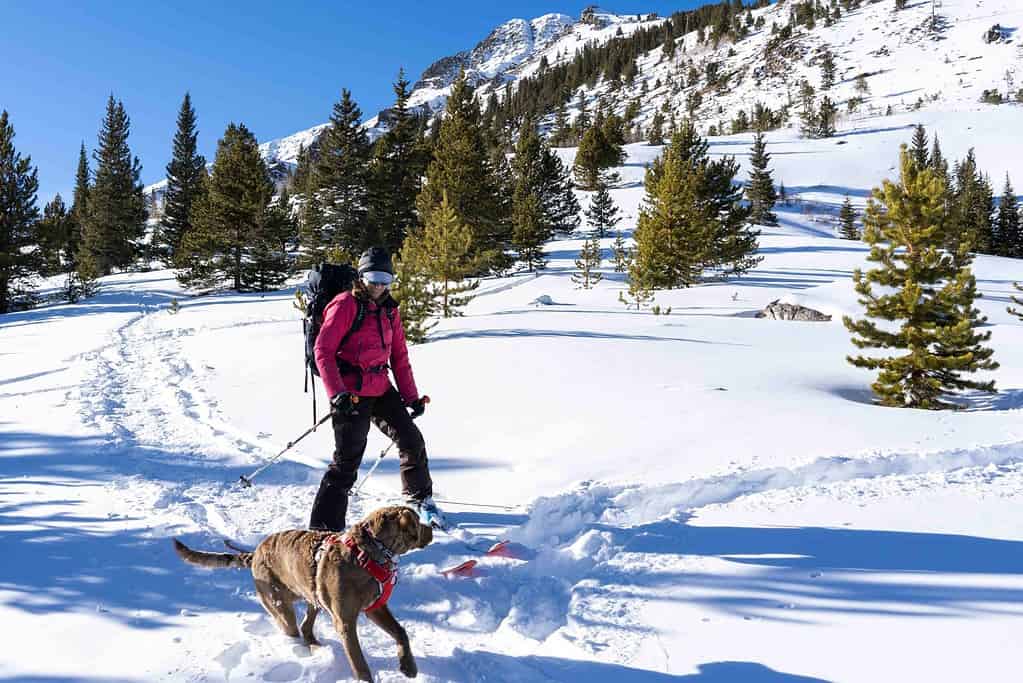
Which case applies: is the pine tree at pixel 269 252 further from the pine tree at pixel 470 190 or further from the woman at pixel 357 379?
the woman at pixel 357 379

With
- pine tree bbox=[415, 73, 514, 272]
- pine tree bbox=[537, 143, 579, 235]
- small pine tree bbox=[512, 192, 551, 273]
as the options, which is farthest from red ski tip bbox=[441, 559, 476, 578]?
pine tree bbox=[537, 143, 579, 235]

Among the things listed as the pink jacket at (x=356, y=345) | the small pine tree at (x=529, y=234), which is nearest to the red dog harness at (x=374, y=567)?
the pink jacket at (x=356, y=345)

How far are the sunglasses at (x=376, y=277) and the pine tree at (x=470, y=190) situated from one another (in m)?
24.1

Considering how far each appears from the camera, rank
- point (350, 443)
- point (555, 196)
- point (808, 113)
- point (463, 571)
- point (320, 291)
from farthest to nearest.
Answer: point (808, 113) < point (555, 196) < point (320, 291) < point (350, 443) < point (463, 571)

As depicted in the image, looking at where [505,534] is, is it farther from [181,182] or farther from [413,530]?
[181,182]

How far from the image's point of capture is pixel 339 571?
9.26 ft

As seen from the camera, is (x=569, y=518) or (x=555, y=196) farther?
(x=555, y=196)

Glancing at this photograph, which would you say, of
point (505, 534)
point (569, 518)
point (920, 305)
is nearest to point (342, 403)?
point (505, 534)

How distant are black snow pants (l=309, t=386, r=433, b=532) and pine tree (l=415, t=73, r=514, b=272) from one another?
78.8 feet

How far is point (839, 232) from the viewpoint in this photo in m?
52.4

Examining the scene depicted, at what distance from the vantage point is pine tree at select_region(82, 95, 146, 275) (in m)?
40.0

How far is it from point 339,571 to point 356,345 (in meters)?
1.82

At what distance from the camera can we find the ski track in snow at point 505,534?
10.1 feet

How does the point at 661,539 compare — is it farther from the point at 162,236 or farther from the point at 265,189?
the point at 162,236
